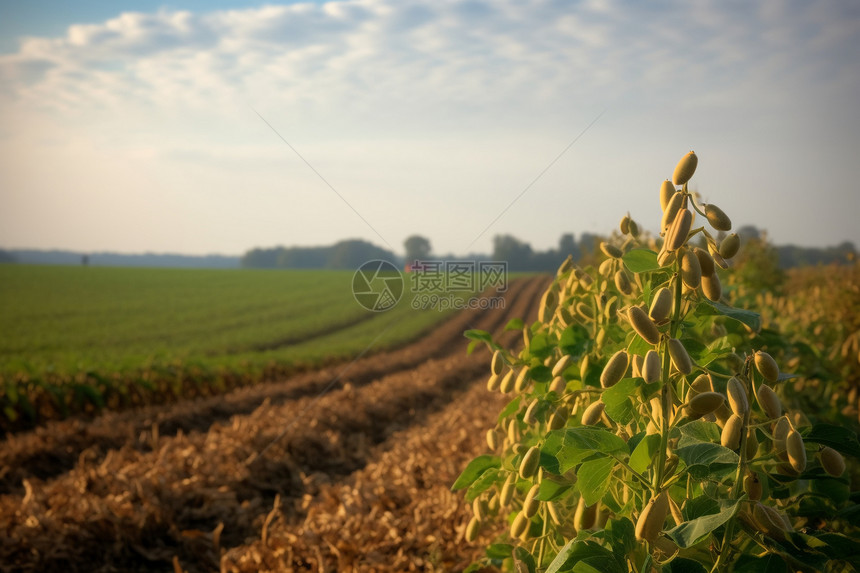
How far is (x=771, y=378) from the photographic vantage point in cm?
111

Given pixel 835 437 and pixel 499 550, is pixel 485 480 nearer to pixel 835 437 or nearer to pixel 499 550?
pixel 499 550

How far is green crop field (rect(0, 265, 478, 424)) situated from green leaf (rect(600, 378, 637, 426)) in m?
9.23

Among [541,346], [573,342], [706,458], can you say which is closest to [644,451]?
[706,458]

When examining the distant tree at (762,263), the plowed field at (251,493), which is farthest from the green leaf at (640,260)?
the distant tree at (762,263)

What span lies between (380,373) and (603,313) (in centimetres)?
1232

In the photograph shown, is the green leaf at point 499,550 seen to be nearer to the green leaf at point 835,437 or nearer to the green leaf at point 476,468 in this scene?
the green leaf at point 476,468

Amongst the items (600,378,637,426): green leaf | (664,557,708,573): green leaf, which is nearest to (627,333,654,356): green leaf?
(600,378,637,426): green leaf

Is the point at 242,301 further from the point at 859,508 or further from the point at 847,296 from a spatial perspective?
the point at 859,508

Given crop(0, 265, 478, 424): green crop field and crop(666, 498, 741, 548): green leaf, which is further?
crop(0, 265, 478, 424): green crop field

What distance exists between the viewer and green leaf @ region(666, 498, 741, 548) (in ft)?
3.07

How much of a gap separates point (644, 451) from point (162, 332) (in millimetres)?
28340

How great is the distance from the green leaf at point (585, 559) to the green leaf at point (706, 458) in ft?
0.77

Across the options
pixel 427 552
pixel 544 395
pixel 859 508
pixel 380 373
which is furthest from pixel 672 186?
pixel 380 373

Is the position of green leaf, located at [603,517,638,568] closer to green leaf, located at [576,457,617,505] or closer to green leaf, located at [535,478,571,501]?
green leaf, located at [576,457,617,505]
